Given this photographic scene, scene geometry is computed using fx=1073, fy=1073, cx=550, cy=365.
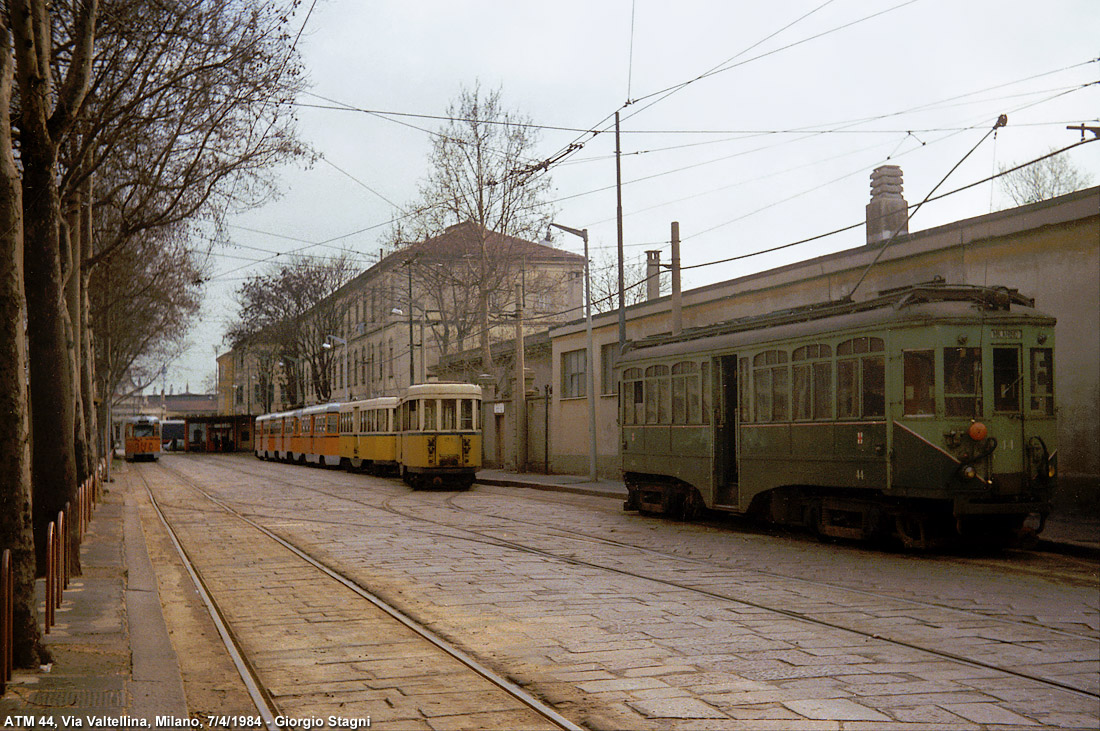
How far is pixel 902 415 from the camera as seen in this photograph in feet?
43.8

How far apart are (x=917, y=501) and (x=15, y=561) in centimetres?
1050

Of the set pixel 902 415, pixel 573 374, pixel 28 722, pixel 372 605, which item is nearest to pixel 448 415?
pixel 573 374

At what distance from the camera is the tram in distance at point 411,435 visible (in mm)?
30094

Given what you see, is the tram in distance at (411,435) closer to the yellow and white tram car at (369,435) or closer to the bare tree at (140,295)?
the yellow and white tram car at (369,435)

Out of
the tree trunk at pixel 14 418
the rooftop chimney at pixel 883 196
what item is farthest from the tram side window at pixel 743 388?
the tree trunk at pixel 14 418

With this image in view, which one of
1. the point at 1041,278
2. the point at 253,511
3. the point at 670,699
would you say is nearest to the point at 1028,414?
the point at 1041,278

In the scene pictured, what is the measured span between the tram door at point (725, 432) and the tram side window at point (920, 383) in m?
4.03

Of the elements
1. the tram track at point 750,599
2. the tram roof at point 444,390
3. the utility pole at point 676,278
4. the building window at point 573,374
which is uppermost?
the utility pole at point 676,278

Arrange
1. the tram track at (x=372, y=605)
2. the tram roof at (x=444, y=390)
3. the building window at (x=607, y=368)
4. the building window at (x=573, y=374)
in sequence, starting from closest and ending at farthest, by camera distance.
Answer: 1. the tram track at (x=372, y=605)
2. the tram roof at (x=444, y=390)
3. the building window at (x=607, y=368)
4. the building window at (x=573, y=374)

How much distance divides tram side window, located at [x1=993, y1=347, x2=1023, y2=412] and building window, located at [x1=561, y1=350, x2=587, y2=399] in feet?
68.1

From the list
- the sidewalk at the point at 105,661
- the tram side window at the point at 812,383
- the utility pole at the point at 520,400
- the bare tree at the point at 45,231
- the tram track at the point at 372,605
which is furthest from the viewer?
the utility pole at the point at 520,400

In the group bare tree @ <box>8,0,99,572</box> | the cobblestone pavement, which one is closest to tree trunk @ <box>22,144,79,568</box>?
bare tree @ <box>8,0,99,572</box>

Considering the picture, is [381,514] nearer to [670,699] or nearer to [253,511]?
[253,511]

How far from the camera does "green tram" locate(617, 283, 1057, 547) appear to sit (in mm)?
13078
